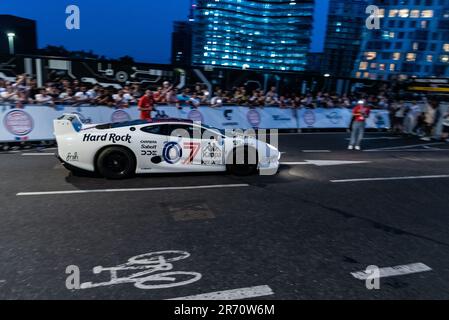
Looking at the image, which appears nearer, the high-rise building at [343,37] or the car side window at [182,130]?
the car side window at [182,130]

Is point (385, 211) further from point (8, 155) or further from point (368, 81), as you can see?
point (368, 81)

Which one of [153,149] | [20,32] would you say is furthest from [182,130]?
[20,32]

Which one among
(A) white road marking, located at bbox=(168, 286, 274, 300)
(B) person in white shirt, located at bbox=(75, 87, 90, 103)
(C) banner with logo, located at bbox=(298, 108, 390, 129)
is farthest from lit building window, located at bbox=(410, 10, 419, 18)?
(A) white road marking, located at bbox=(168, 286, 274, 300)

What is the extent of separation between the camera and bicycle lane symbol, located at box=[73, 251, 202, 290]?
11.2ft

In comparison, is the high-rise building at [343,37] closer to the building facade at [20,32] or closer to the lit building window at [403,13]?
the lit building window at [403,13]

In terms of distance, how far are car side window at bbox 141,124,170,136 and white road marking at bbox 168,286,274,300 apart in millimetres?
4524

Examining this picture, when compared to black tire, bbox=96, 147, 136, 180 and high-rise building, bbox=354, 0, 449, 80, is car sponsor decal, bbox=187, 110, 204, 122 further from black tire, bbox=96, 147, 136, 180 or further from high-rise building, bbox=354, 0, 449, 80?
high-rise building, bbox=354, 0, 449, 80

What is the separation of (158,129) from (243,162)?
6.97 ft

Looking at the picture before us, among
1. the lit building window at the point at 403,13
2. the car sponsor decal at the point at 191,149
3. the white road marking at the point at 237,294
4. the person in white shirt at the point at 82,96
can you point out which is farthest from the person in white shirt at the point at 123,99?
the lit building window at the point at 403,13

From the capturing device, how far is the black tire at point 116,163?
22.7 feet

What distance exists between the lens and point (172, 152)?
7301 millimetres

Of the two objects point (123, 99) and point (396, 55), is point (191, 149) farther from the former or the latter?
point (396, 55)

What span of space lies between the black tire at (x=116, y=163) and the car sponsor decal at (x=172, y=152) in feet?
2.24

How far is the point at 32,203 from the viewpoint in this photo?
18.2ft
